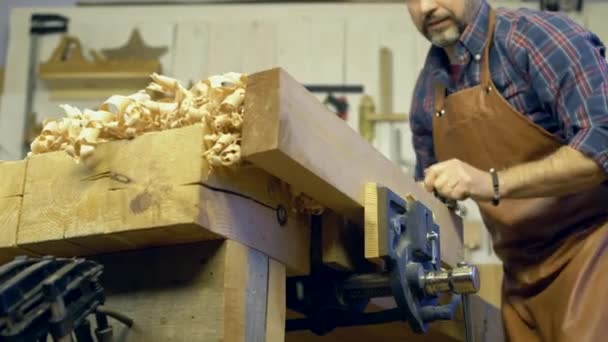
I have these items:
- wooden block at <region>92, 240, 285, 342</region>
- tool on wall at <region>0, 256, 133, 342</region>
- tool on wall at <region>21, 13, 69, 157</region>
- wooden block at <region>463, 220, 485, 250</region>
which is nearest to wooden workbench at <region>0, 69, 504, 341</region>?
wooden block at <region>92, 240, 285, 342</region>

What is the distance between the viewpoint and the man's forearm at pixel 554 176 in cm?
140

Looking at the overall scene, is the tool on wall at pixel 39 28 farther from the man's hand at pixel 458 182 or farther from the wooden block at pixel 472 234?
the man's hand at pixel 458 182

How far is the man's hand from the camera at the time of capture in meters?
1.38

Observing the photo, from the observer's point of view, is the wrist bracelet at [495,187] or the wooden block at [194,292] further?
the wrist bracelet at [495,187]

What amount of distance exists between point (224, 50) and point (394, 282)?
232 cm

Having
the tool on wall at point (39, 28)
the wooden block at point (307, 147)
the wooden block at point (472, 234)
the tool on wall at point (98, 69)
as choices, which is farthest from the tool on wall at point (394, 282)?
the tool on wall at point (39, 28)

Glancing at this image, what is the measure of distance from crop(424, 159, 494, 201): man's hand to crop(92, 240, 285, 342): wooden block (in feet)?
1.44

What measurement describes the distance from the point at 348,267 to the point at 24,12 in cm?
262

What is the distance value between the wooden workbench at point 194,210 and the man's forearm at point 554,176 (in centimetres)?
41

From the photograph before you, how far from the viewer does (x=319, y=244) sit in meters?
1.16

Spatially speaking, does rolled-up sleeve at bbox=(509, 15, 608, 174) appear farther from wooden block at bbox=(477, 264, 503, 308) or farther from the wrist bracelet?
wooden block at bbox=(477, 264, 503, 308)

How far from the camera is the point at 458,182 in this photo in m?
1.38

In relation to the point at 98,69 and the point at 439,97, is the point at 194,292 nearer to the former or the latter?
the point at 439,97

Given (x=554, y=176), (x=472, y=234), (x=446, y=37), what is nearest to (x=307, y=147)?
(x=554, y=176)
